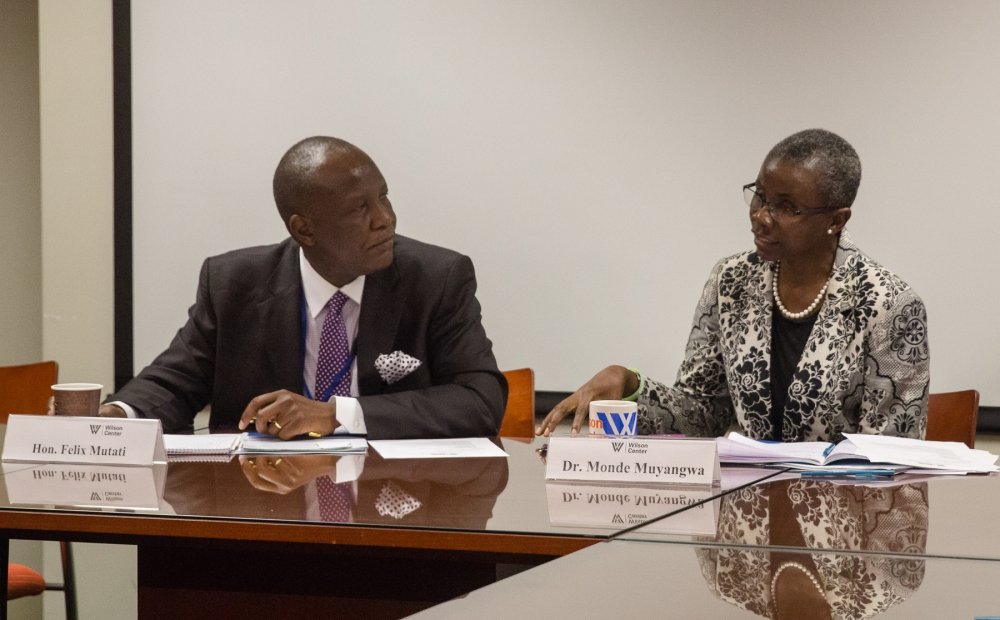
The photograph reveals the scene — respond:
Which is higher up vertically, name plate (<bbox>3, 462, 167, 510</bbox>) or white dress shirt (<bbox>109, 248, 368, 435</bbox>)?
white dress shirt (<bbox>109, 248, 368, 435</bbox>)

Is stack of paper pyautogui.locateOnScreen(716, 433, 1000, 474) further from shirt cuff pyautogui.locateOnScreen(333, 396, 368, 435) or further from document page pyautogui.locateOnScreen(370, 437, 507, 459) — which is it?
shirt cuff pyautogui.locateOnScreen(333, 396, 368, 435)

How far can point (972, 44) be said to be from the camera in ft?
10.9

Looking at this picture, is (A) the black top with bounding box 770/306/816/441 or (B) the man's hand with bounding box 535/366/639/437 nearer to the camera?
(B) the man's hand with bounding box 535/366/639/437

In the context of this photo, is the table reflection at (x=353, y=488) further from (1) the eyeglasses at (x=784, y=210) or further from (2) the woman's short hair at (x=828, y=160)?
(2) the woman's short hair at (x=828, y=160)

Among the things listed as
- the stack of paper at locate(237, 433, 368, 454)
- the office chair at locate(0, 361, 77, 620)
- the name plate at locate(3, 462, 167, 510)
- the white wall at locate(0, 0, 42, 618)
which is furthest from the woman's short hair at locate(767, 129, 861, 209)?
the white wall at locate(0, 0, 42, 618)

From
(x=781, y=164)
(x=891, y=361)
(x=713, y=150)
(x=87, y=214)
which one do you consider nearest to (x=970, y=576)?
(x=891, y=361)

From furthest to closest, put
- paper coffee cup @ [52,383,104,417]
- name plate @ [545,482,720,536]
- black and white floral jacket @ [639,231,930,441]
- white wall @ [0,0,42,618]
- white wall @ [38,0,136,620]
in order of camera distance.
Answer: white wall @ [0,0,42,618], white wall @ [38,0,136,620], black and white floral jacket @ [639,231,930,441], paper coffee cup @ [52,383,104,417], name plate @ [545,482,720,536]

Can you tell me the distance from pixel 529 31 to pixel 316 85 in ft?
2.51

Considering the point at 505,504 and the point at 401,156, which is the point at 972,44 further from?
the point at 505,504

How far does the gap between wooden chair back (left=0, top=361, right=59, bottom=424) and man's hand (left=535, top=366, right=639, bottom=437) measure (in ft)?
5.23

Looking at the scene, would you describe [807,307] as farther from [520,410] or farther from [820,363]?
[520,410]

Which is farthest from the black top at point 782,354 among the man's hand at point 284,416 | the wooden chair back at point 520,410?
the man's hand at point 284,416

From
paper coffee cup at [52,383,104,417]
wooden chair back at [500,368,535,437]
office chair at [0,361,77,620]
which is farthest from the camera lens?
office chair at [0,361,77,620]

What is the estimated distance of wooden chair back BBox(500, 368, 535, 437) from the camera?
9.30 ft
